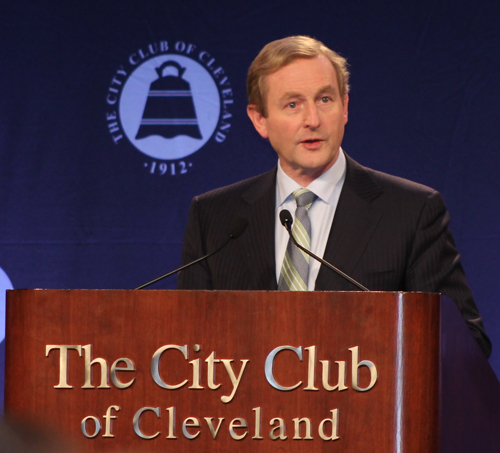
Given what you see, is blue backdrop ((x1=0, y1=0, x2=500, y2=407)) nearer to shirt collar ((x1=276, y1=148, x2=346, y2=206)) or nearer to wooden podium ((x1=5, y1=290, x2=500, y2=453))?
shirt collar ((x1=276, y1=148, x2=346, y2=206))

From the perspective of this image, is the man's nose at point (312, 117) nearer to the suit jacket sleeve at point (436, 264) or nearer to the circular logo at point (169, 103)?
the suit jacket sleeve at point (436, 264)

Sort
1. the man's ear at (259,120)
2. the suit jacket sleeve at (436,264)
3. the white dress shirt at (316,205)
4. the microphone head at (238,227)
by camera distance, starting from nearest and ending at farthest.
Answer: the microphone head at (238,227), the suit jacket sleeve at (436,264), the white dress shirt at (316,205), the man's ear at (259,120)

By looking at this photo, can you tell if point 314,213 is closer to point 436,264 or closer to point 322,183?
point 322,183

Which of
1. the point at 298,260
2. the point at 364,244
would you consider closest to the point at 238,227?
the point at 298,260

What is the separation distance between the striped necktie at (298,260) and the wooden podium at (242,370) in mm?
583

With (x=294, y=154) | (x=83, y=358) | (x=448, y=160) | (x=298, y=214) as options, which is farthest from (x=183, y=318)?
(x=448, y=160)

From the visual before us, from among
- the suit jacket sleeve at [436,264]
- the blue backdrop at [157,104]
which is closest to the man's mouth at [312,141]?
the suit jacket sleeve at [436,264]

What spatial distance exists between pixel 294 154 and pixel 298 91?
0.17 metres

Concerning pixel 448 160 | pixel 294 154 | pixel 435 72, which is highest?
pixel 435 72

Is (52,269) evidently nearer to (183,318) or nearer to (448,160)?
(448,160)

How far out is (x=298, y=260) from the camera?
6.19 feet

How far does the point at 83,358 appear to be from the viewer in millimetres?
1317

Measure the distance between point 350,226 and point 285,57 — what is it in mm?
509

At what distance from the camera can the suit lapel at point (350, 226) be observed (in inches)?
73.3
